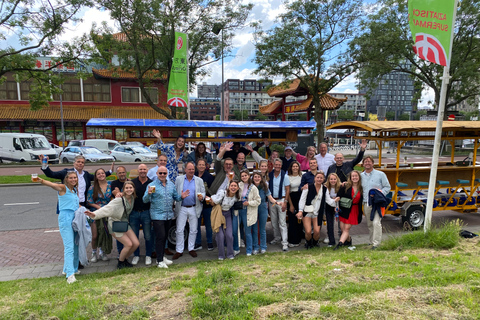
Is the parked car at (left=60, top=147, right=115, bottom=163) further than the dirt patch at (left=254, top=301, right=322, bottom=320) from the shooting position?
Yes

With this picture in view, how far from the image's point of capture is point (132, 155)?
2219cm

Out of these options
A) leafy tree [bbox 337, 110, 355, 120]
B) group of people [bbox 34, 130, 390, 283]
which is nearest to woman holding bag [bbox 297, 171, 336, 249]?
group of people [bbox 34, 130, 390, 283]

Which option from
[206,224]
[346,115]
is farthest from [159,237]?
[346,115]

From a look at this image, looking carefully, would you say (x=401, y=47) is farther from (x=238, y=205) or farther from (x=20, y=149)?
(x=20, y=149)

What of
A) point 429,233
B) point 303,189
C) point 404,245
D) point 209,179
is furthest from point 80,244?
point 429,233

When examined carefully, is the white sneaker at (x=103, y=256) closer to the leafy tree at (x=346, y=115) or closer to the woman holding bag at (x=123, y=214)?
the woman holding bag at (x=123, y=214)

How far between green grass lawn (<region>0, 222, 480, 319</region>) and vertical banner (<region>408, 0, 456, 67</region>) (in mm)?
3359

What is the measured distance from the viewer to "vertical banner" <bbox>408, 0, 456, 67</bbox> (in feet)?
15.8

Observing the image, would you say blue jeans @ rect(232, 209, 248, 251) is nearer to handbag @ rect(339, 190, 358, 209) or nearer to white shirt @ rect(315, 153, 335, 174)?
handbag @ rect(339, 190, 358, 209)

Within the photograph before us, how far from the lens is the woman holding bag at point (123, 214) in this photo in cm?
475

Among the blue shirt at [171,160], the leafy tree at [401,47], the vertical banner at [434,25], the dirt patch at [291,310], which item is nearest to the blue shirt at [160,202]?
the blue shirt at [171,160]

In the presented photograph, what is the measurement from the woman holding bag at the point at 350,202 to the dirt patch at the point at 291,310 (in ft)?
9.32

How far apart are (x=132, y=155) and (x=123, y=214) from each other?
1846 centimetres

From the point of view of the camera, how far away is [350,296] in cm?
322
